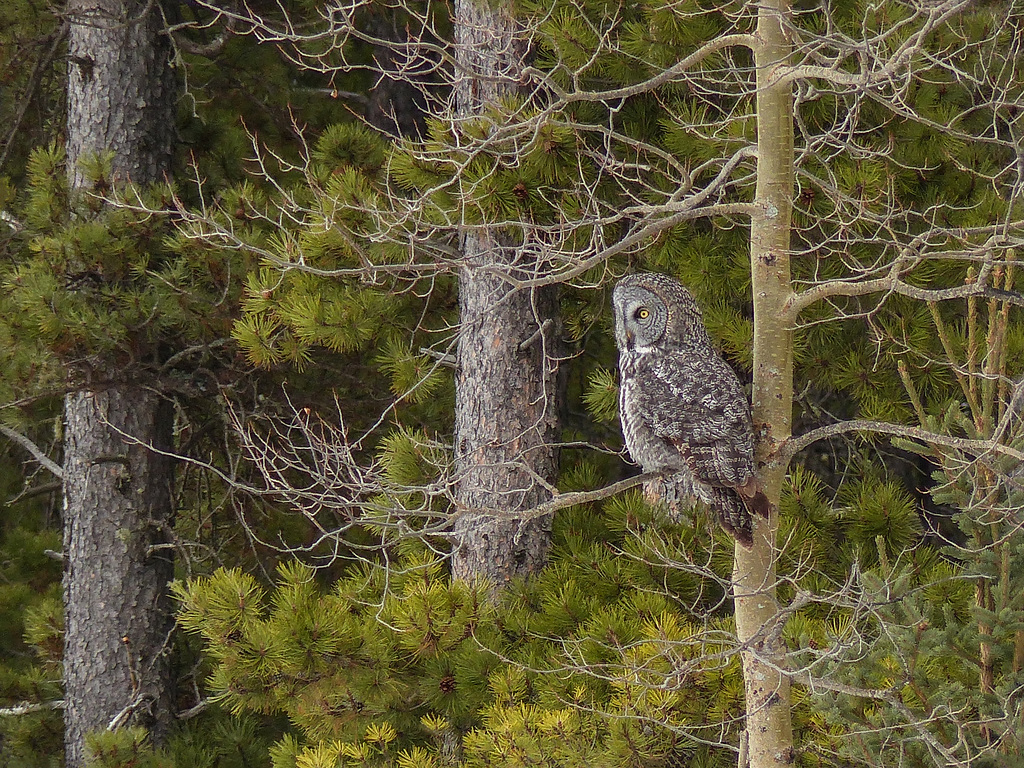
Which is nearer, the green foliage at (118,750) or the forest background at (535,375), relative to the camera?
the forest background at (535,375)

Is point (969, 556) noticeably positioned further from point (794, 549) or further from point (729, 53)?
point (729, 53)

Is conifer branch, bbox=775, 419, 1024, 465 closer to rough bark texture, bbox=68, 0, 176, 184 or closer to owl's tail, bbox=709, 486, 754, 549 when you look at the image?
owl's tail, bbox=709, 486, 754, 549

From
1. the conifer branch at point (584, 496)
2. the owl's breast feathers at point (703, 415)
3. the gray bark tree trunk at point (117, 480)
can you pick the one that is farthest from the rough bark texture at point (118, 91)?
the conifer branch at point (584, 496)

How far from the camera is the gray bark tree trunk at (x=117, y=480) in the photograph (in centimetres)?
Result: 595

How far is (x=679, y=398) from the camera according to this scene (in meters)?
3.53

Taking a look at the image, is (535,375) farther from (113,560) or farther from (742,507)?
(113,560)

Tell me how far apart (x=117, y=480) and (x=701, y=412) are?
3.83 meters

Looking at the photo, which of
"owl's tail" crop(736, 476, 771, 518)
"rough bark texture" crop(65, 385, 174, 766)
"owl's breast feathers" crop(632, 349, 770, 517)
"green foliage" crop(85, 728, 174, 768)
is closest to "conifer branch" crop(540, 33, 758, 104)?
"owl's breast feathers" crop(632, 349, 770, 517)

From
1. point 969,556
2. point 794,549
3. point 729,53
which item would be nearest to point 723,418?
point 969,556

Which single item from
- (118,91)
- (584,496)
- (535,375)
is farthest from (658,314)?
(118,91)

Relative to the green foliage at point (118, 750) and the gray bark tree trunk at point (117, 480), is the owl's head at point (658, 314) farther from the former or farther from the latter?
the green foliage at point (118, 750)

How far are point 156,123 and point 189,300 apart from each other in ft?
3.80

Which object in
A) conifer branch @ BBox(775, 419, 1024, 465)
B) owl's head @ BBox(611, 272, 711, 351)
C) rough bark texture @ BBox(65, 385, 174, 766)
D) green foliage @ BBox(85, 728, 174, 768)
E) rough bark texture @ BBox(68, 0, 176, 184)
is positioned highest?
rough bark texture @ BBox(68, 0, 176, 184)

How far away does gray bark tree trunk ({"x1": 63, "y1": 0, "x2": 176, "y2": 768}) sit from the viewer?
19.5ft
